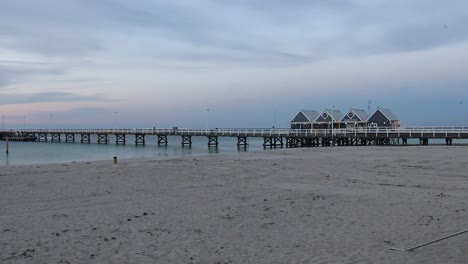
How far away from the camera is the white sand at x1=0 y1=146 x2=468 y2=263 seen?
6.19m

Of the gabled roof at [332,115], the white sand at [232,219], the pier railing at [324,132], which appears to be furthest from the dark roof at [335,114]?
the white sand at [232,219]

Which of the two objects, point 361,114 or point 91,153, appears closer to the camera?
point 91,153

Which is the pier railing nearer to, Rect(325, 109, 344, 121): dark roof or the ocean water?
the ocean water

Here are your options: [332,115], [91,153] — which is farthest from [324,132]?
[91,153]

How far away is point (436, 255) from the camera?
593 cm

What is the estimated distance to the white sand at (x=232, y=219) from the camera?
619 cm

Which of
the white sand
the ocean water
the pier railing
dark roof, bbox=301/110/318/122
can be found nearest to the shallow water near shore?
the ocean water

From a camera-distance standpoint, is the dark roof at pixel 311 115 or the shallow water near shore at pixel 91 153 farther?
the dark roof at pixel 311 115

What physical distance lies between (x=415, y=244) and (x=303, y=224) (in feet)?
6.81

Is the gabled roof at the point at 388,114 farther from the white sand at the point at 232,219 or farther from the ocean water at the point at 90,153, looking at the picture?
the white sand at the point at 232,219

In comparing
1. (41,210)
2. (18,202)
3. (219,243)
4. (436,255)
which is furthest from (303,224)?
(18,202)

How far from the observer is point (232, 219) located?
28.2 ft

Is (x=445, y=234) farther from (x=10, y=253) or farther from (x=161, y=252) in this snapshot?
(x=10, y=253)

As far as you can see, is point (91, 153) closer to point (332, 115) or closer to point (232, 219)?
point (332, 115)
